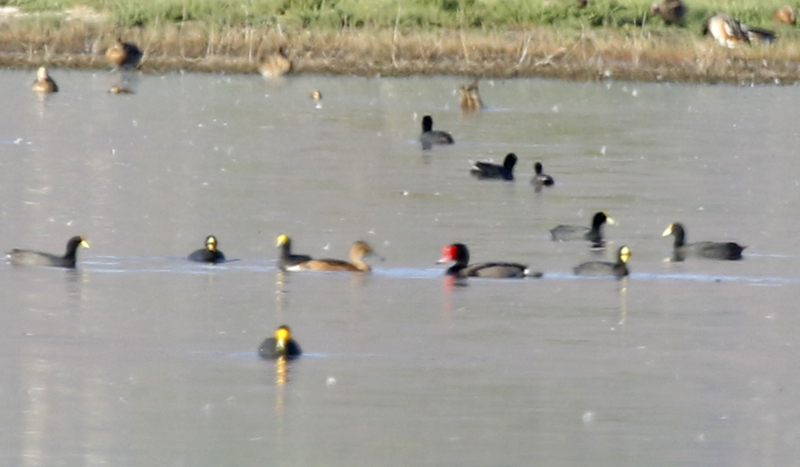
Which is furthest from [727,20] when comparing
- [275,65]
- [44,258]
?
[44,258]

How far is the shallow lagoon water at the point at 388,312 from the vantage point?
884 centimetres

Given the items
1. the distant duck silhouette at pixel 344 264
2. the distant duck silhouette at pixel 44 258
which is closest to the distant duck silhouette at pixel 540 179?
the distant duck silhouette at pixel 344 264

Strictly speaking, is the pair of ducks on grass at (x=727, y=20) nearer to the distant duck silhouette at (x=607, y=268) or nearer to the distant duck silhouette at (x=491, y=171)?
the distant duck silhouette at (x=491, y=171)

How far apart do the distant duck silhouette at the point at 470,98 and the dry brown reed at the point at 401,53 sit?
4.90m

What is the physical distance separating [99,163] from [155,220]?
550 centimetres

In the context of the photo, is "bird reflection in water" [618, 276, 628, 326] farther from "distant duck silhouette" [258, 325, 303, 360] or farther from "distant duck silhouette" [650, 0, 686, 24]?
"distant duck silhouette" [650, 0, 686, 24]

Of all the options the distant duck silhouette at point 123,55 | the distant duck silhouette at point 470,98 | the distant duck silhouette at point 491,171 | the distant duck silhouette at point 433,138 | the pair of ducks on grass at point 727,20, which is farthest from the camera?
the pair of ducks on grass at point 727,20

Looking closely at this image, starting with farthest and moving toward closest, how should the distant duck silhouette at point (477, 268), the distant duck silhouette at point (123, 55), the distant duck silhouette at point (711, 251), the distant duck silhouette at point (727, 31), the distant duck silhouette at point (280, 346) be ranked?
the distant duck silhouette at point (727, 31) → the distant duck silhouette at point (123, 55) → the distant duck silhouette at point (711, 251) → the distant duck silhouette at point (477, 268) → the distant duck silhouette at point (280, 346)

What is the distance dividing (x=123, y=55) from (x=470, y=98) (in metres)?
7.41

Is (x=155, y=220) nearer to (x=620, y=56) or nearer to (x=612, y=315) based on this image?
(x=612, y=315)

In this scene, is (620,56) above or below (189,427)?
above

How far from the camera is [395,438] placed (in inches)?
344

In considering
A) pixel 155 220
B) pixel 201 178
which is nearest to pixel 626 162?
pixel 201 178

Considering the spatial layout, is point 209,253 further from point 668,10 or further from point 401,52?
point 668,10
